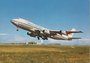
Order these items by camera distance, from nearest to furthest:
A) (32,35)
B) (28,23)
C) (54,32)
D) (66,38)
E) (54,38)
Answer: (32,35), (28,23), (54,32), (54,38), (66,38)

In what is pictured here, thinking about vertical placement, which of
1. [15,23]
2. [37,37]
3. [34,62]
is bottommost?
[34,62]

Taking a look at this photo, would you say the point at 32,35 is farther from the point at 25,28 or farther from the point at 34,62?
the point at 34,62

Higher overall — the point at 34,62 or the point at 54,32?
the point at 54,32

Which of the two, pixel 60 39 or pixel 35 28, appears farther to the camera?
pixel 60 39

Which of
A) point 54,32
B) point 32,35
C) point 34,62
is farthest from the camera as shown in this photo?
point 54,32

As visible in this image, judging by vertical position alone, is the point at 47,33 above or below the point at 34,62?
above

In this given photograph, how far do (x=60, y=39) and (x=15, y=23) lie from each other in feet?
98.5

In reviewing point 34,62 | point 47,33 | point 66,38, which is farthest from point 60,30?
point 34,62

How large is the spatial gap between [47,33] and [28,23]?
872cm

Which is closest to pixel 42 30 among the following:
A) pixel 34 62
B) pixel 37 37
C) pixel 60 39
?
pixel 37 37

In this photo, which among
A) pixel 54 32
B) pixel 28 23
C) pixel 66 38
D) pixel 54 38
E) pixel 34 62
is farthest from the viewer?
pixel 66 38

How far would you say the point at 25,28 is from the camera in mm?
95562

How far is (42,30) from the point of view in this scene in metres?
99.3

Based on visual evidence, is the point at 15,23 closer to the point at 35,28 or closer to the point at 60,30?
the point at 35,28
